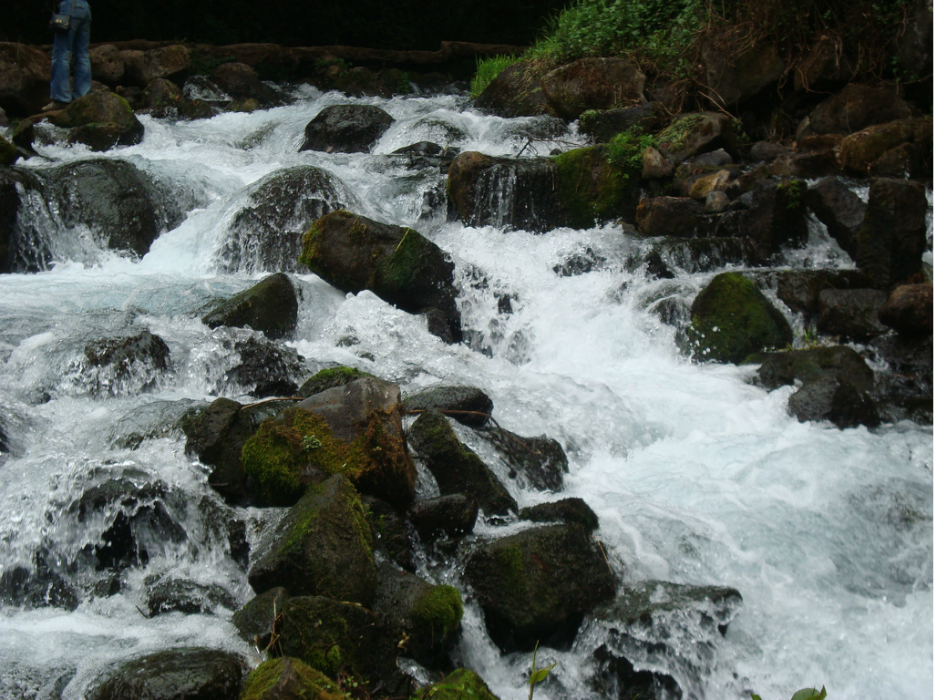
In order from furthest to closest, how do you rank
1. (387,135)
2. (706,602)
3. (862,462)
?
(387,135)
(862,462)
(706,602)

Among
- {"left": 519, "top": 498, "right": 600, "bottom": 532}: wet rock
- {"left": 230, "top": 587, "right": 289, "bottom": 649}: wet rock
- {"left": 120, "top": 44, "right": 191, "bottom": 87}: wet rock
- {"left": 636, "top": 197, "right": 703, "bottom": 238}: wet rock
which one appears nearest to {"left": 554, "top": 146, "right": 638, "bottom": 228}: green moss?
{"left": 636, "top": 197, "right": 703, "bottom": 238}: wet rock

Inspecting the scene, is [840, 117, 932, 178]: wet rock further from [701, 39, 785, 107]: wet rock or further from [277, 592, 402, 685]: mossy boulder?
[277, 592, 402, 685]: mossy boulder

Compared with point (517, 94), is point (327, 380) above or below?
below

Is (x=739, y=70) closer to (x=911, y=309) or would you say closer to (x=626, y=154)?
(x=626, y=154)

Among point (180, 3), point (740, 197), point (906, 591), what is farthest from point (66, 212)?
point (180, 3)

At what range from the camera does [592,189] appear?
9062mm

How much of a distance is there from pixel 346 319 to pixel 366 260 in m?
0.70

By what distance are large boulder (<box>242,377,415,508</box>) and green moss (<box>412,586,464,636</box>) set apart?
703 mm

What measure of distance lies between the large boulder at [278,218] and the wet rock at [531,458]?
4193mm

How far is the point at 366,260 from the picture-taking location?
7141mm

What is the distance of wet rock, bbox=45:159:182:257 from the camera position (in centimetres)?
861

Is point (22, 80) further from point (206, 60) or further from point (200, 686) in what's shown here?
point (200, 686)

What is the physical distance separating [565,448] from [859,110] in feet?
24.2

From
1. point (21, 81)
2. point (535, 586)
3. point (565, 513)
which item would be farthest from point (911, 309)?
point (21, 81)
